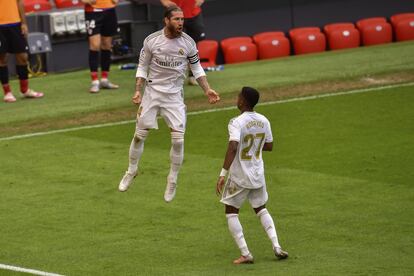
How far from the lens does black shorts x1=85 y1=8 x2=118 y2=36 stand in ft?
72.1

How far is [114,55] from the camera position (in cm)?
2672

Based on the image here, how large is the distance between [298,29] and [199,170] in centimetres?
1120

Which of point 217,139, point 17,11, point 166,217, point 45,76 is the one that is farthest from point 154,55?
point 45,76

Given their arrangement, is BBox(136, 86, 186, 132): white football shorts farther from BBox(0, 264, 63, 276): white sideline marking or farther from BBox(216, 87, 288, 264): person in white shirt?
Result: BBox(0, 264, 63, 276): white sideline marking

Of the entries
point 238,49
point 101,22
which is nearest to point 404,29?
point 238,49

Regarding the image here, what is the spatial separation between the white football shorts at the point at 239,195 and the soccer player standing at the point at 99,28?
373 inches

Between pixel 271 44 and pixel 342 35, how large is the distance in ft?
6.64

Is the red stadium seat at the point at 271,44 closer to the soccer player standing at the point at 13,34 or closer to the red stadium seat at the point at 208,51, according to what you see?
the red stadium seat at the point at 208,51

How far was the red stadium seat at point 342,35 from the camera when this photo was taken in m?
28.7

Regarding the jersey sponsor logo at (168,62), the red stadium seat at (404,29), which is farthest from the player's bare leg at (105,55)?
the red stadium seat at (404,29)

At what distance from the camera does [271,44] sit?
27875 millimetres

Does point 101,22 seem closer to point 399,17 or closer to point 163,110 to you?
point 163,110

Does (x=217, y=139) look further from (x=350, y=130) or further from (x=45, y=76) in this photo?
(x=45, y=76)

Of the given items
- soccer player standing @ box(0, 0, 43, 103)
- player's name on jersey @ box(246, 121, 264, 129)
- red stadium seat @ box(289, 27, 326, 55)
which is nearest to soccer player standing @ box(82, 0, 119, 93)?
soccer player standing @ box(0, 0, 43, 103)
